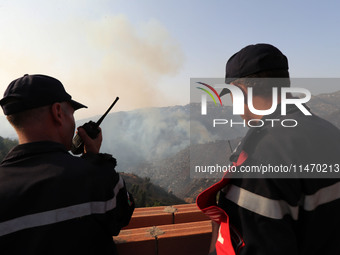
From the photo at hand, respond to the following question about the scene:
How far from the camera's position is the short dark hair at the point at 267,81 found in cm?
164

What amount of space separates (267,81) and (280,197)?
825 mm

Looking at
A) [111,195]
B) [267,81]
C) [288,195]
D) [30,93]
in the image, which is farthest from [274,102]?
[30,93]

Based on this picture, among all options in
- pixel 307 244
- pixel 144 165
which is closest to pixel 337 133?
pixel 307 244

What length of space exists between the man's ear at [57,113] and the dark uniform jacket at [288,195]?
1.40 m

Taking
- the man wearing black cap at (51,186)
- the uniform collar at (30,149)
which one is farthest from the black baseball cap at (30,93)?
the uniform collar at (30,149)

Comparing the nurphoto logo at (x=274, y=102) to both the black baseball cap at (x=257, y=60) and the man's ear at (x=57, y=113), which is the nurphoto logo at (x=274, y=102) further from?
the man's ear at (x=57, y=113)

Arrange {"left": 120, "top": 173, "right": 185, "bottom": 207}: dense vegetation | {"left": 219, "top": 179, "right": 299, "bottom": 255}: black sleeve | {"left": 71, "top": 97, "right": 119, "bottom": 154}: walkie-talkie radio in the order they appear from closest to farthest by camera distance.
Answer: {"left": 219, "top": 179, "right": 299, "bottom": 255}: black sleeve < {"left": 71, "top": 97, "right": 119, "bottom": 154}: walkie-talkie radio < {"left": 120, "top": 173, "right": 185, "bottom": 207}: dense vegetation

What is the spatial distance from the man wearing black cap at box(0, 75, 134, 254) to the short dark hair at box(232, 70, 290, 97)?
1.26 meters

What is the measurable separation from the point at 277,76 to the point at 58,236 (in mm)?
1868

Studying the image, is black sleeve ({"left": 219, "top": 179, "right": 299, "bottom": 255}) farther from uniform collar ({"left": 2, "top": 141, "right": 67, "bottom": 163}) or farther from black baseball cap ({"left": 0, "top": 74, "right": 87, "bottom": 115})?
black baseball cap ({"left": 0, "top": 74, "right": 87, "bottom": 115})

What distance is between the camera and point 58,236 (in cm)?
146

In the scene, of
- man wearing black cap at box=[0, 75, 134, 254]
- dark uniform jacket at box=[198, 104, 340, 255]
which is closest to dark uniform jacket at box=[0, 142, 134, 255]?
man wearing black cap at box=[0, 75, 134, 254]

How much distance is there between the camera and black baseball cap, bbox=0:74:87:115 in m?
1.68

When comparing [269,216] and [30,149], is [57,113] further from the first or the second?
[269,216]
